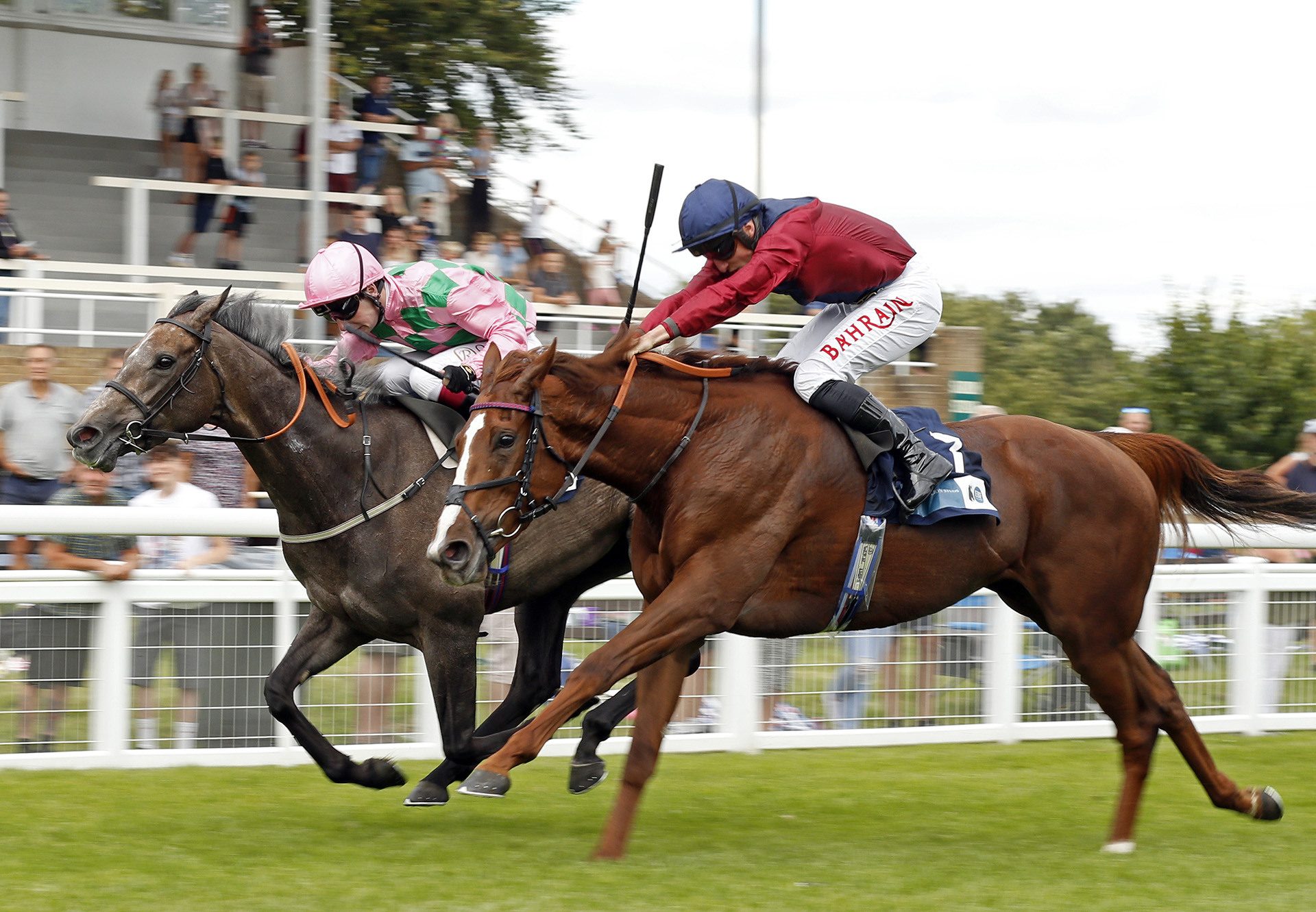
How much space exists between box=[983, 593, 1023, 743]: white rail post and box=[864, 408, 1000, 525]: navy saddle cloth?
7.68ft

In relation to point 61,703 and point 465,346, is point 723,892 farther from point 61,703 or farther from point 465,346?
point 61,703

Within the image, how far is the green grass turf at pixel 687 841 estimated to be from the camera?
3.96 m

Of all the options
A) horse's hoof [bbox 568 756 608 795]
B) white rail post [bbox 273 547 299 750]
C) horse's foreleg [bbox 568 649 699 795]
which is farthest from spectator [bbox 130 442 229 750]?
horse's hoof [bbox 568 756 608 795]

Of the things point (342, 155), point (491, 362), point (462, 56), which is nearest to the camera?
point (491, 362)

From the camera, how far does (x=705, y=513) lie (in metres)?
4.32

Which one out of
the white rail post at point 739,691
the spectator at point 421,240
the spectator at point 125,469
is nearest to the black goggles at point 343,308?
the spectator at point 125,469

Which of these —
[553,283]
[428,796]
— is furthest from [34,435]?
[553,283]

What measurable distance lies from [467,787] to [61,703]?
99.8 inches

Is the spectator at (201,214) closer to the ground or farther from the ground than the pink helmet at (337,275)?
farther from the ground

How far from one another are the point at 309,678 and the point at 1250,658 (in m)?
4.64

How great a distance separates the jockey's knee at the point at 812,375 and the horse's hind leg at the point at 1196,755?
138cm

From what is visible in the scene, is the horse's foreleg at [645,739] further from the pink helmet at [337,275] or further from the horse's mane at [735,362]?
the pink helmet at [337,275]

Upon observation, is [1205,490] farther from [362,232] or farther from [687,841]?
[362,232]

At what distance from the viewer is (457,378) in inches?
197
